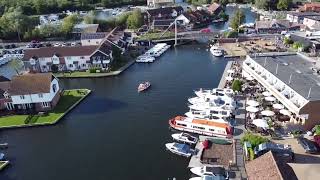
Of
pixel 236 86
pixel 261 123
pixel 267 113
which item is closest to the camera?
pixel 261 123

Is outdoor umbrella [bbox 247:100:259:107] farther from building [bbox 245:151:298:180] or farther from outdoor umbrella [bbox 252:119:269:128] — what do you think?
building [bbox 245:151:298:180]

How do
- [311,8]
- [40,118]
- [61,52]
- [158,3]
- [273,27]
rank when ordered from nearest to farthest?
[40,118] < [61,52] < [273,27] < [311,8] < [158,3]

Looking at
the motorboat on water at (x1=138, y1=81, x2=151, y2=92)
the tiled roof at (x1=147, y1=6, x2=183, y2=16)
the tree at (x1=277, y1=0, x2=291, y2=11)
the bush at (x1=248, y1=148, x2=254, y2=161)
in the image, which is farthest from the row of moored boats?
the tree at (x1=277, y1=0, x2=291, y2=11)

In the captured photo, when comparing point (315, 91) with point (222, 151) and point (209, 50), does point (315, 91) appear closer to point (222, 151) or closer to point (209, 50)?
point (222, 151)

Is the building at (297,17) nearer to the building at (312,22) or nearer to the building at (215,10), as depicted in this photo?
the building at (312,22)

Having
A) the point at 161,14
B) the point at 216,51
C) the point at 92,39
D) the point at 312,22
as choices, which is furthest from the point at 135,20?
the point at 312,22

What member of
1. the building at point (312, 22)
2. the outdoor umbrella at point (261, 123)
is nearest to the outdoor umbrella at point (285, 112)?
the outdoor umbrella at point (261, 123)

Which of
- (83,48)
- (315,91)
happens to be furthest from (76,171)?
(83,48)

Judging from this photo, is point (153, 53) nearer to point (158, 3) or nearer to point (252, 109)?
point (252, 109)
